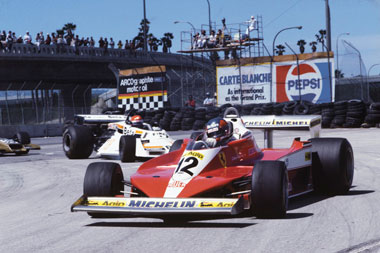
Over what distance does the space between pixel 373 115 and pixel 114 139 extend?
14633mm

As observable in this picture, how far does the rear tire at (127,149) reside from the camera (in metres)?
15.0

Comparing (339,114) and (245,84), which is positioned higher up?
(245,84)

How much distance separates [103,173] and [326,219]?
238 cm

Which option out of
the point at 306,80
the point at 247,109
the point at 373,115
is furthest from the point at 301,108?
the point at 306,80

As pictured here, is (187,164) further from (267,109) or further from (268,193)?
(267,109)

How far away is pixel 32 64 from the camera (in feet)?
156

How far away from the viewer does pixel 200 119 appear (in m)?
31.3

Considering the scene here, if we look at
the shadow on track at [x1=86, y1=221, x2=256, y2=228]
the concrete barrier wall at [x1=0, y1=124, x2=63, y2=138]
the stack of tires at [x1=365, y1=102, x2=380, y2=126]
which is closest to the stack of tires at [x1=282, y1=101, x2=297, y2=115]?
the stack of tires at [x1=365, y1=102, x2=380, y2=126]

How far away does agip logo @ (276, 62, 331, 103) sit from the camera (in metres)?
34.2

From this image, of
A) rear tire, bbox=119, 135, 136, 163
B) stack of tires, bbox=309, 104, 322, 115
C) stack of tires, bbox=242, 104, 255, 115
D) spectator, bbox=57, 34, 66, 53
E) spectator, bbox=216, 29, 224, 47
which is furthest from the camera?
spectator, bbox=57, 34, 66, 53

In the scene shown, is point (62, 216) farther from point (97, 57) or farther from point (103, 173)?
point (97, 57)

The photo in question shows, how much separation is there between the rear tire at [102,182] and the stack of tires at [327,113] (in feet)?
73.0

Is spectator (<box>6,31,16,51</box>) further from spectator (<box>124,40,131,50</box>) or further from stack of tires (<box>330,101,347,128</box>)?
stack of tires (<box>330,101,347,128</box>)

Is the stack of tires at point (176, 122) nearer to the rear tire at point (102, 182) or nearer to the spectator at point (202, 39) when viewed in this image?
the spectator at point (202, 39)
